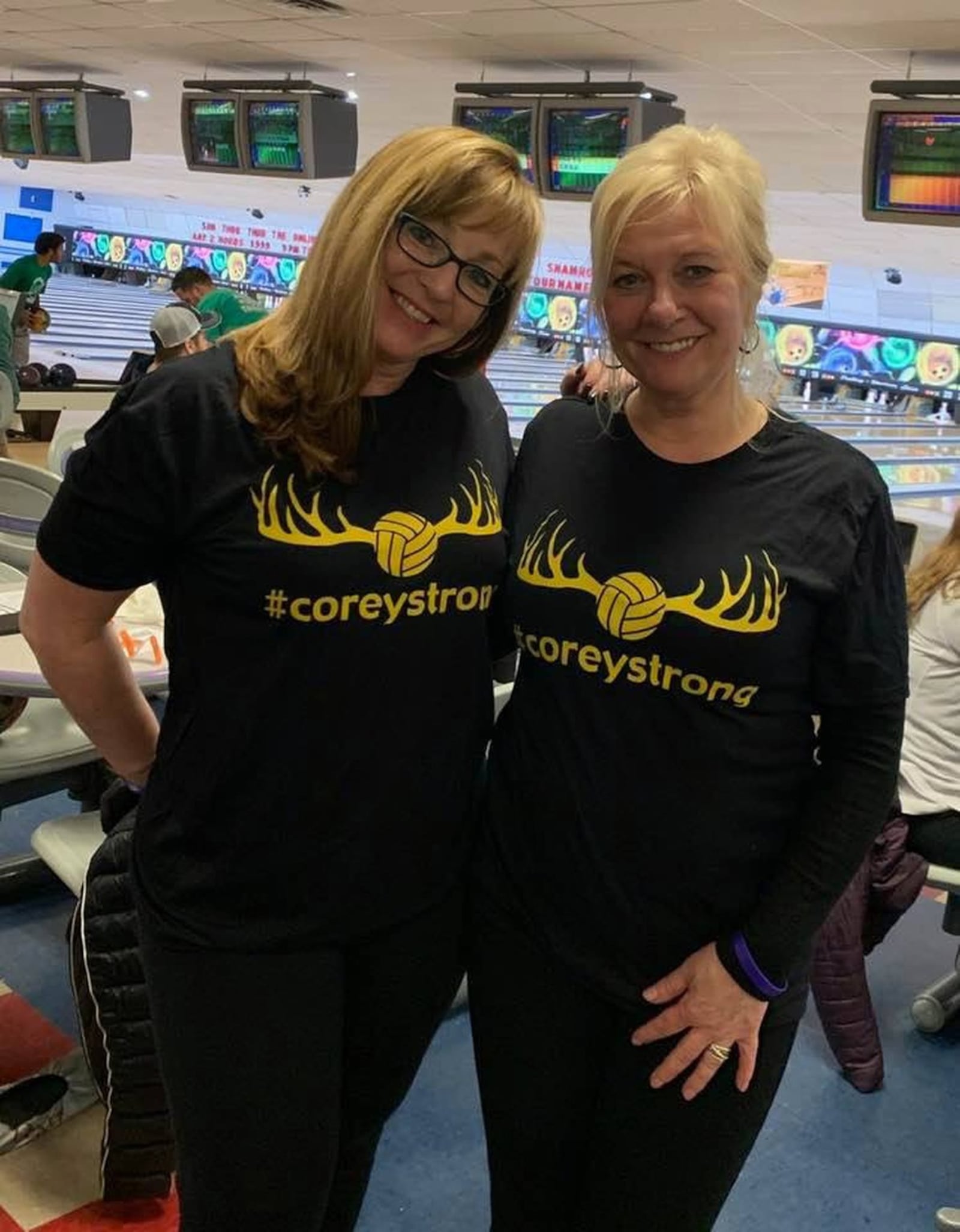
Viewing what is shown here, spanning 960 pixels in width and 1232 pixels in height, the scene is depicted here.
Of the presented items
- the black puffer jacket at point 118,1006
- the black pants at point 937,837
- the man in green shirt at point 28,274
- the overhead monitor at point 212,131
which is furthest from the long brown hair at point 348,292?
Answer: the man in green shirt at point 28,274

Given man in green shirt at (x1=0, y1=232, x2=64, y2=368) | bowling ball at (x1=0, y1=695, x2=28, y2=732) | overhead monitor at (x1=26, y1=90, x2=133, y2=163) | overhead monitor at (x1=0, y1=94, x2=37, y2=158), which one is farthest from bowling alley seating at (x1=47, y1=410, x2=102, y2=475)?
man in green shirt at (x1=0, y1=232, x2=64, y2=368)

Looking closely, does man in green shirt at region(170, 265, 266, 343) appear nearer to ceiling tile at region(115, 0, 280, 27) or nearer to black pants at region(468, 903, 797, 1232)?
ceiling tile at region(115, 0, 280, 27)

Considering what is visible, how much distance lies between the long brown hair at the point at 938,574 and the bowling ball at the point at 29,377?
6.43 m

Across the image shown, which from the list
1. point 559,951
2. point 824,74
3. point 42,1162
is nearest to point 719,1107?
point 559,951

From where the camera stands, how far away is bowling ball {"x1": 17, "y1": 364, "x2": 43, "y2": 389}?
299 inches

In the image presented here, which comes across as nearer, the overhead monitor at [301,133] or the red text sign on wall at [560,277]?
the overhead monitor at [301,133]

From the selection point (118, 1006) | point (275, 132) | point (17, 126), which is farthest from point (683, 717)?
point (17, 126)

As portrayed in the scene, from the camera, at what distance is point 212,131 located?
19.6 feet

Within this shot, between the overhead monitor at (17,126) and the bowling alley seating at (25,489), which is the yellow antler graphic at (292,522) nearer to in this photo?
the bowling alley seating at (25,489)

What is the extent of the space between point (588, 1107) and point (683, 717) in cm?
39

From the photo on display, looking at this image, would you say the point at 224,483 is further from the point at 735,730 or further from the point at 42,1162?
the point at 42,1162

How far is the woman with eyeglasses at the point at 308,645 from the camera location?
3.41 ft

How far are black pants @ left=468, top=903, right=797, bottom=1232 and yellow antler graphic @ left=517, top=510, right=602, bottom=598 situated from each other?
32 centimetres

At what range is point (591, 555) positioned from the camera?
1.10 m
